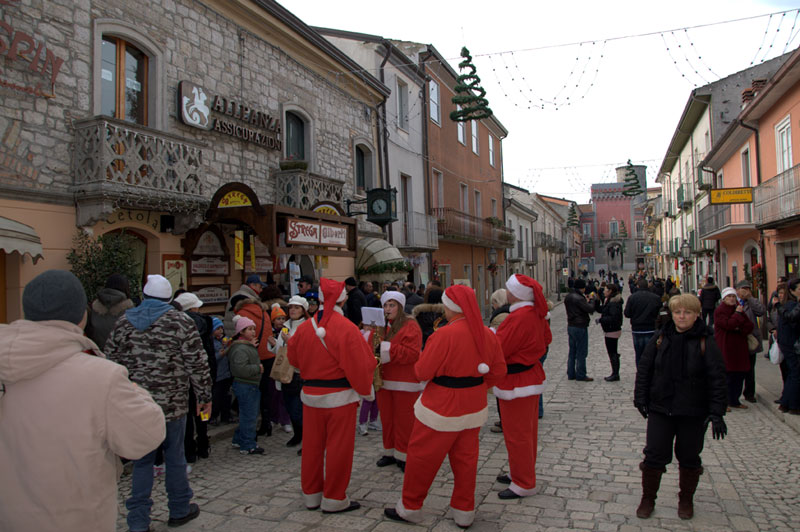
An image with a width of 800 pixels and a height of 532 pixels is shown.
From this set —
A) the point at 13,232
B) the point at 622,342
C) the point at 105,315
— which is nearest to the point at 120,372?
the point at 105,315

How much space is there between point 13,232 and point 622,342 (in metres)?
15.2

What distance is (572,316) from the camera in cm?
995

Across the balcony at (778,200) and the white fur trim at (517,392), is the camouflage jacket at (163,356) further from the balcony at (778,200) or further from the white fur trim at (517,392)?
the balcony at (778,200)

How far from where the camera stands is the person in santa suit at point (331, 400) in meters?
4.39

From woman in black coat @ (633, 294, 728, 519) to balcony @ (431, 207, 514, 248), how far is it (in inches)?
677

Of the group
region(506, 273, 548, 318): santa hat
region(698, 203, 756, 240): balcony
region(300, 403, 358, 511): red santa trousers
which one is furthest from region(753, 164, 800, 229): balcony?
region(300, 403, 358, 511): red santa trousers

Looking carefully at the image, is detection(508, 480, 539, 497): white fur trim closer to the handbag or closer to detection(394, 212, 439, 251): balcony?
the handbag

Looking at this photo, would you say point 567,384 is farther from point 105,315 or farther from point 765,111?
point 765,111

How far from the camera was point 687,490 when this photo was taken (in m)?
4.21

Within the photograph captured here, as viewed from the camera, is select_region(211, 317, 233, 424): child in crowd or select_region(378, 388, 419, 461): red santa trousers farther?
select_region(211, 317, 233, 424): child in crowd

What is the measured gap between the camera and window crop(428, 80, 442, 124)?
871 inches

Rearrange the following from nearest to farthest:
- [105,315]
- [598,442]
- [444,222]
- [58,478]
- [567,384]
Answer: [58,478]
[105,315]
[598,442]
[567,384]
[444,222]

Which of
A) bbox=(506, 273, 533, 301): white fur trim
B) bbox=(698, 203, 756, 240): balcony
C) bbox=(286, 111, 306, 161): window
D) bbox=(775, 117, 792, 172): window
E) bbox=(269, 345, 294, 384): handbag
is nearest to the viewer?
bbox=(506, 273, 533, 301): white fur trim

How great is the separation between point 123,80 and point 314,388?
6.74 meters
